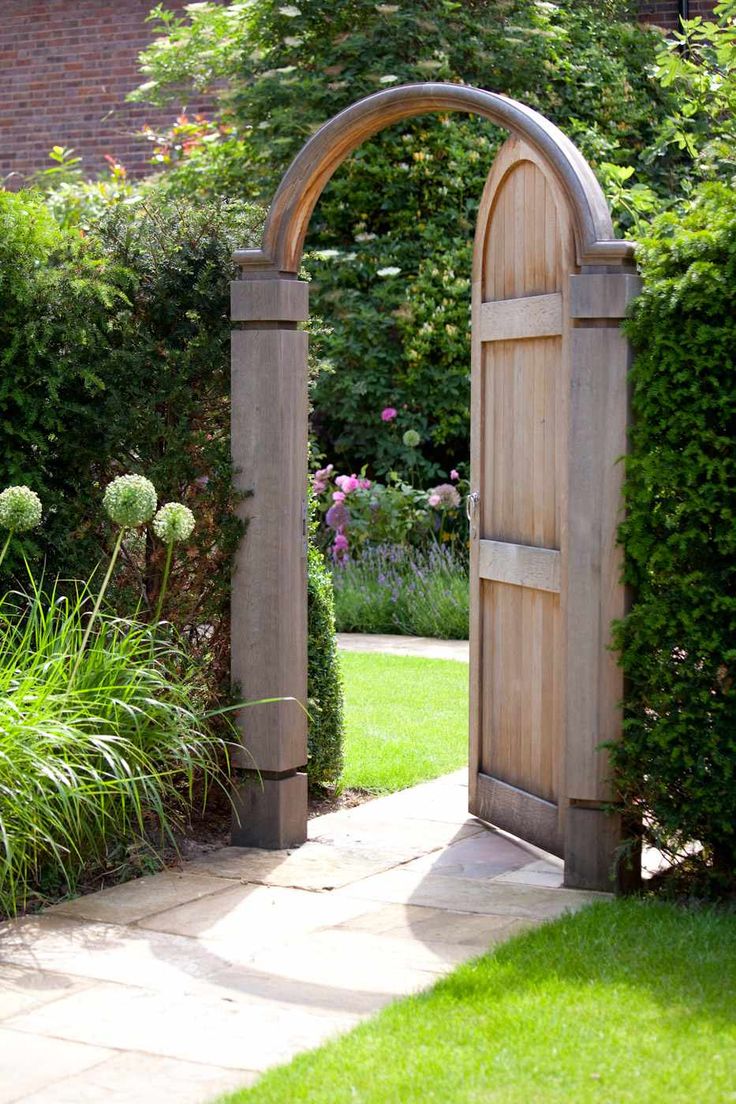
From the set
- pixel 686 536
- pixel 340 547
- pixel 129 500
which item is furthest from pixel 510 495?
pixel 340 547

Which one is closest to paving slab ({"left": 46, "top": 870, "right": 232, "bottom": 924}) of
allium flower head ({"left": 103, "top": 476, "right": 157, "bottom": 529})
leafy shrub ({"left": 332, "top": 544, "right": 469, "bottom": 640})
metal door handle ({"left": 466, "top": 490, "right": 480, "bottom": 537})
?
allium flower head ({"left": 103, "top": 476, "right": 157, "bottom": 529})

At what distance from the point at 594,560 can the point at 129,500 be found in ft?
5.09

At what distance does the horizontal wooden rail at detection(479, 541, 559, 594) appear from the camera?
16.2ft

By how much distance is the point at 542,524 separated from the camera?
5.05 metres

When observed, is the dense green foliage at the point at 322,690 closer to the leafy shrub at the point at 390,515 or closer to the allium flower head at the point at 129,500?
the allium flower head at the point at 129,500

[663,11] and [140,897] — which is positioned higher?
[663,11]

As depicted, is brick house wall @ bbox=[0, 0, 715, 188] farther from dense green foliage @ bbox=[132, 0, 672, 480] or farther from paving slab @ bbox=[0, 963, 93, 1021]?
paving slab @ bbox=[0, 963, 93, 1021]

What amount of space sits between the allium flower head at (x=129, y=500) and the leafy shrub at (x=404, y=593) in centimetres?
568

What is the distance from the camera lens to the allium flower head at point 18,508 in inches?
192

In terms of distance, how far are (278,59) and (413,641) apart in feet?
18.7

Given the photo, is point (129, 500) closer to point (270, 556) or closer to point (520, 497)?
point (270, 556)

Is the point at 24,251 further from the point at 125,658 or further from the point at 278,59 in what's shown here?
the point at 278,59

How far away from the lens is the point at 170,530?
15.9 ft

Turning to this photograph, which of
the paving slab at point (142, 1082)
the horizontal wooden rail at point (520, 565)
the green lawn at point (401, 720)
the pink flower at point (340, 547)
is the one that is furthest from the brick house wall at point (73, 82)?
the paving slab at point (142, 1082)
